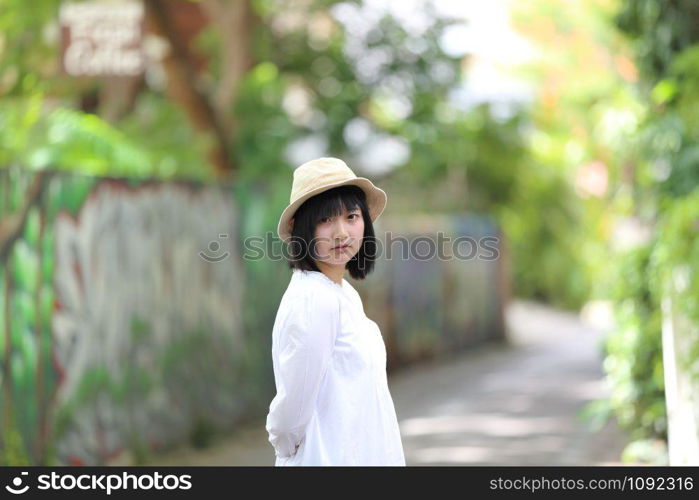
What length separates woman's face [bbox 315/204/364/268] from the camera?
3.86 m

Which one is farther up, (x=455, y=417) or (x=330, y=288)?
(x=455, y=417)

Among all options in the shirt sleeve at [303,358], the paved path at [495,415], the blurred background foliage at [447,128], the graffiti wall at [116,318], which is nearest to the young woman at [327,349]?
the shirt sleeve at [303,358]

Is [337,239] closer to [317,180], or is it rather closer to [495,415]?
[317,180]

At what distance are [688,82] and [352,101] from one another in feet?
29.4

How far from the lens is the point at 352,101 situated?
1708 centimetres

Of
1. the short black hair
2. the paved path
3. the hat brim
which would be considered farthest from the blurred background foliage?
the short black hair

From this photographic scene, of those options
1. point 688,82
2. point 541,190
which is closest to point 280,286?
point 688,82

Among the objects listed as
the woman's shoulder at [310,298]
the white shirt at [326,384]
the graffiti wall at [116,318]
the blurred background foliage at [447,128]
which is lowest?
the white shirt at [326,384]

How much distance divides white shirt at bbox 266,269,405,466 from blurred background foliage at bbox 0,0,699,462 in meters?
3.35

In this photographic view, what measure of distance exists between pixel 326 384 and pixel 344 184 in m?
0.65

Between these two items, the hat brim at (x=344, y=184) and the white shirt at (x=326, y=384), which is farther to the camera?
the hat brim at (x=344, y=184)

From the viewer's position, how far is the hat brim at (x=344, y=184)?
388 centimetres

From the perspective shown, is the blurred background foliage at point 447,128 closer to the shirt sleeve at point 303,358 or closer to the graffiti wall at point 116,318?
the graffiti wall at point 116,318
